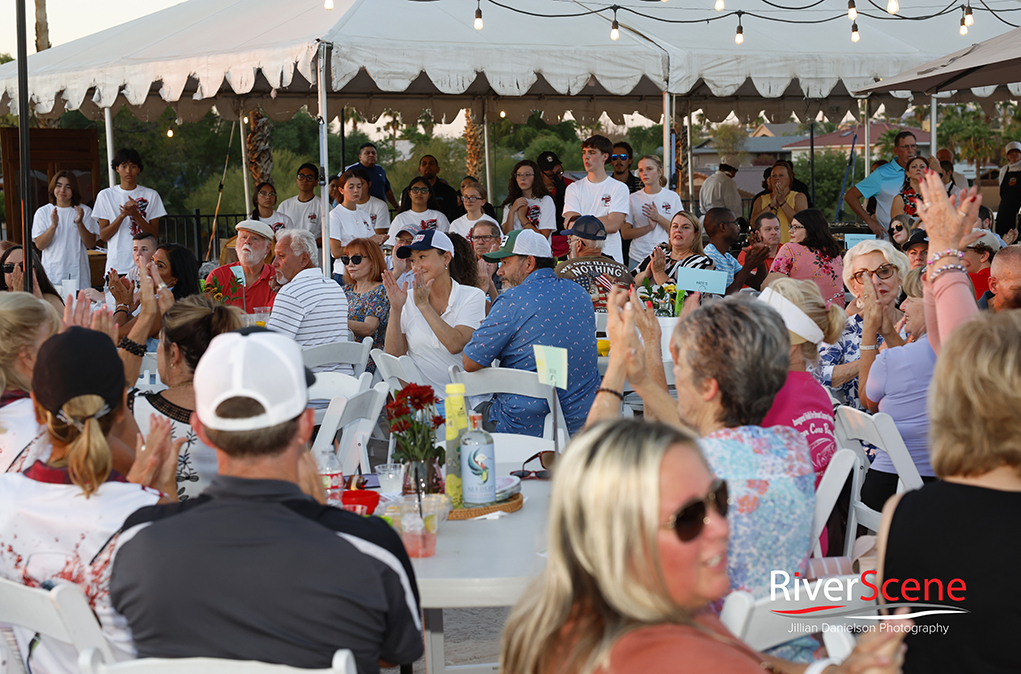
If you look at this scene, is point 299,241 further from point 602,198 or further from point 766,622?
point 766,622

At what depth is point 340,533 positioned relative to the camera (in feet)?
5.55

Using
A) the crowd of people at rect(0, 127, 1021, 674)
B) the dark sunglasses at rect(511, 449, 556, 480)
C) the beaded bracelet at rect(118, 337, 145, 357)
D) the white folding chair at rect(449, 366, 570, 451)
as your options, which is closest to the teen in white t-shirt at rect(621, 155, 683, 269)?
the crowd of people at rect(0, 127, 1021, 674)

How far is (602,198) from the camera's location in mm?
7801

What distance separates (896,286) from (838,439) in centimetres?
143

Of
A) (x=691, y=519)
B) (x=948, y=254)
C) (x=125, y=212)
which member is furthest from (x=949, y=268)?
(x=125, y=212)

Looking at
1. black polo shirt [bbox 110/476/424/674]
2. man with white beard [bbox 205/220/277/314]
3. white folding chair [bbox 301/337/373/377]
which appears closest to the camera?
black polo shirt [bbox 110/476/424/674]

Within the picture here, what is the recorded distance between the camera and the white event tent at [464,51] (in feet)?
23.8

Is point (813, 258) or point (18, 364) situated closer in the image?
point (18, 364)

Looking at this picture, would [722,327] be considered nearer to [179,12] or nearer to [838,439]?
[838,439]

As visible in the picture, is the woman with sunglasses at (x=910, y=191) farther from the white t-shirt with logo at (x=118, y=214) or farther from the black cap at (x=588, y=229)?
the white t-shirt with logo at (x=118, y=214)

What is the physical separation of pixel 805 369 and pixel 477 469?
1221 mm

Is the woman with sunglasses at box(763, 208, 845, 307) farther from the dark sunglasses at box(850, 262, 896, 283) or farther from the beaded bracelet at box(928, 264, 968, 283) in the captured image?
the beaded bracelet at box(928, 264, 968, 283)

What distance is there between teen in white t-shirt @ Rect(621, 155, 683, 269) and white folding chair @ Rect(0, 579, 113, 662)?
6.66m

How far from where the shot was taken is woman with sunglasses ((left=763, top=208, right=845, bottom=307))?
6.62 meters
